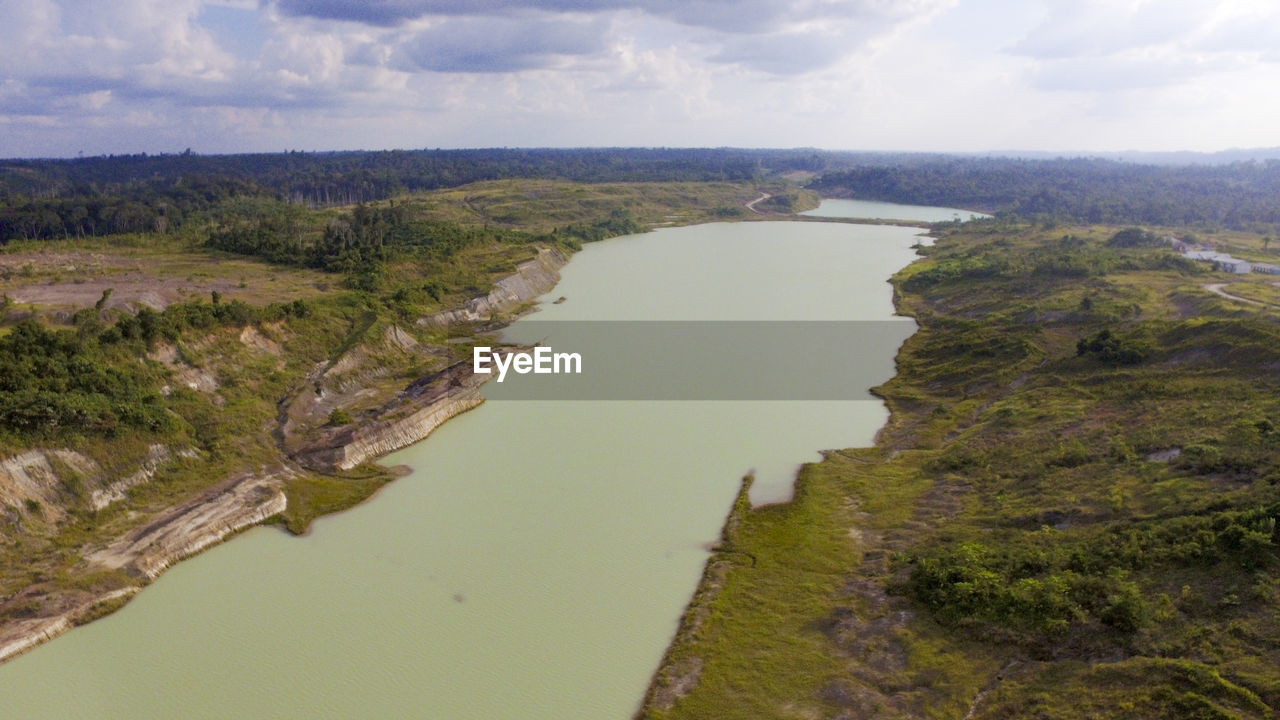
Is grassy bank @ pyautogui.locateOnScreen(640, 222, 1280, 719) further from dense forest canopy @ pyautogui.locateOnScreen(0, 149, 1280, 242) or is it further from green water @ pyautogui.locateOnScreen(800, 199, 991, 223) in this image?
green water @ pyautogui.locateOnScreen(800, 199, 991, 223)

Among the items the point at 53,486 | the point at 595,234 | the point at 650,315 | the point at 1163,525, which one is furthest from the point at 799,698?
the point at 595,234

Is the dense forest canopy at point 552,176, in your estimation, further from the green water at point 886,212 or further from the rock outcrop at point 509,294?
the rock outcrop at point 509,294

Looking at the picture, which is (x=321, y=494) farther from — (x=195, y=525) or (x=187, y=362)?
(x=187, y=362)

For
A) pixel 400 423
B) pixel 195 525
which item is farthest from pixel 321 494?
pixel 400 423

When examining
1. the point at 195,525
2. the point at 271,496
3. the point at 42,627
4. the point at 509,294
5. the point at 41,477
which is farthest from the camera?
the point at 509,294

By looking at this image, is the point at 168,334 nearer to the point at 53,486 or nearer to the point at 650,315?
the point at 53,486

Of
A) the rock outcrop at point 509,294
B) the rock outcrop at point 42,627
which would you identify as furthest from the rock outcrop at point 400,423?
the rock outcrop at point 509,294

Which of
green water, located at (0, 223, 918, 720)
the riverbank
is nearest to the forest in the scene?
green water, located at (0, 223, 918, 720)
